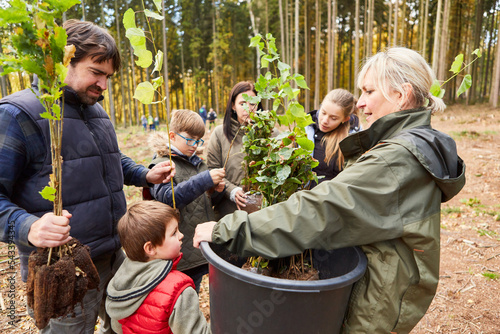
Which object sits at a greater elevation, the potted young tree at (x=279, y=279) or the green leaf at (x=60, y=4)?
the green leaf at (x=60, y=4)

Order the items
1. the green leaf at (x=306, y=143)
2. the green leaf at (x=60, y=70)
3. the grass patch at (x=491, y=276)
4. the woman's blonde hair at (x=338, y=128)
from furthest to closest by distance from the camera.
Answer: the grass patch at (x=491, y=276) → the woman's blonde hair at (x=338, y=128) → the green leaf at (x=306, y=143) → the green leaf at (x=60, y=70)

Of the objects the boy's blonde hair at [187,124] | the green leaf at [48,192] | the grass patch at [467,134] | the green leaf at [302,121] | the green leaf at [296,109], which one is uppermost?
the green leaf at [296,109]

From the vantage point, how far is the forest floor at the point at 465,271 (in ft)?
8.50

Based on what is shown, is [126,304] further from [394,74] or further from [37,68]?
[394,74]

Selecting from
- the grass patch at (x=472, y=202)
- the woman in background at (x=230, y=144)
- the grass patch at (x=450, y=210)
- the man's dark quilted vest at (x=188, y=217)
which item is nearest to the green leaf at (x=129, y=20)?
the man's dark quilted vest at (x=188, y=217)

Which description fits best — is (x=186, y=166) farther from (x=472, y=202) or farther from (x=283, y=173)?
(x=472, y=202)

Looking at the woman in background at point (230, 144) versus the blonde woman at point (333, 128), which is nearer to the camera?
the woman in background at point (230, 144)

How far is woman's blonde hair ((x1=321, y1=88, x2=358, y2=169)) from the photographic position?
2.54 m

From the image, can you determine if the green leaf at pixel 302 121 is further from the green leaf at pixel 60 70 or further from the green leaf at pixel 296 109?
the green leaf at pixel 60 70

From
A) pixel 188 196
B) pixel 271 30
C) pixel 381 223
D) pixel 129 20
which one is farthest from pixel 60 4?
pixel 271 30

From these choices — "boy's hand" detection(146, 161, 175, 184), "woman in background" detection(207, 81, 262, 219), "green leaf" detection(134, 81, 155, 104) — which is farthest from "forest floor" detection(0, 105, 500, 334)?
"green leaf" detection(134, 81, 155, 104)

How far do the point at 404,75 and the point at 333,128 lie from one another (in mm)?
1391

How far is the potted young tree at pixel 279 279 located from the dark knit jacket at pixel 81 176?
0.66 metres

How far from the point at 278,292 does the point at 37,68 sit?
117 cm
